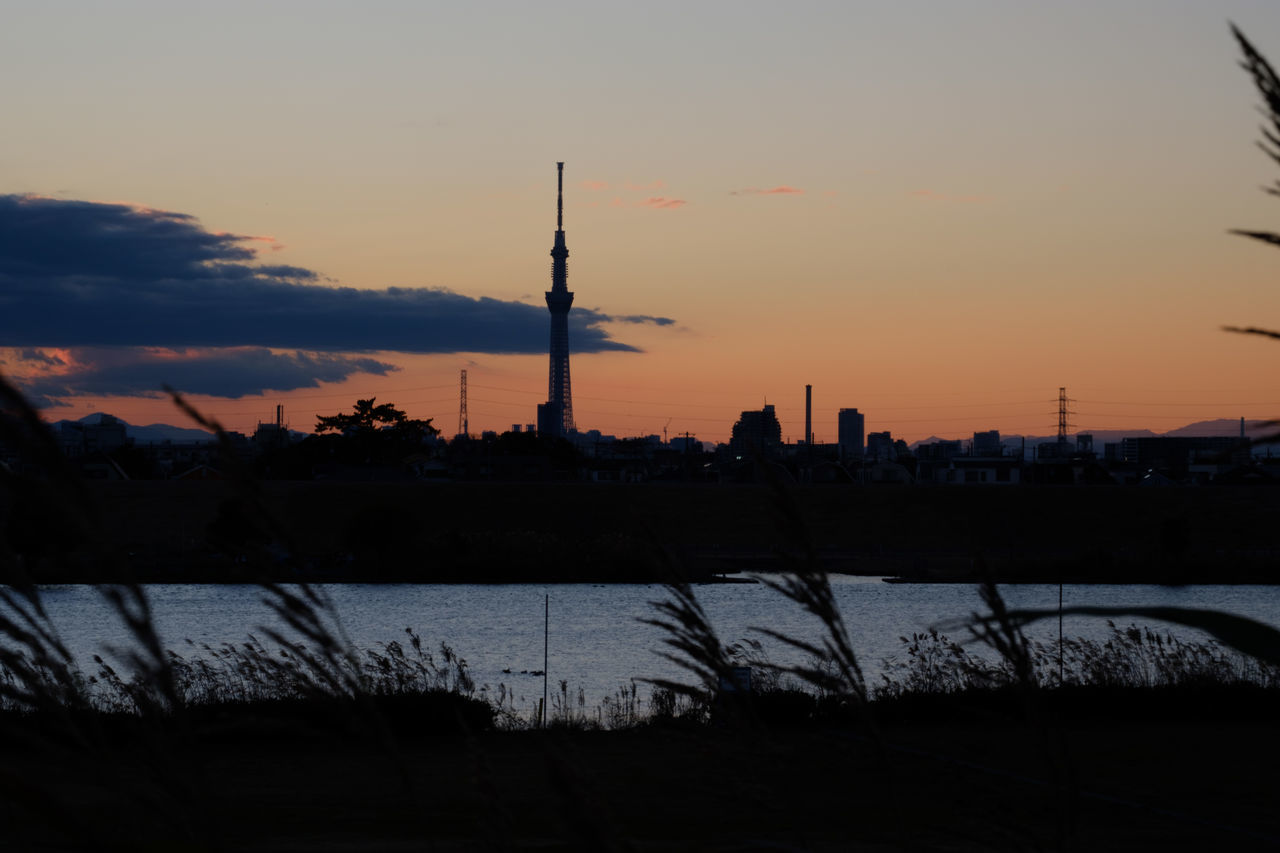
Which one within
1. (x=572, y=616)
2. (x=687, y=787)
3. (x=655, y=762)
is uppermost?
(x=687, y=787)

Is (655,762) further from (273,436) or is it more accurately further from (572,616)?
(273,436)

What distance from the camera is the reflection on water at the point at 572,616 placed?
3131 cm

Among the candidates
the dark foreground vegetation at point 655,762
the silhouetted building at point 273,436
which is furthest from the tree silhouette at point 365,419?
the dark foreground vegetation at point 655,762

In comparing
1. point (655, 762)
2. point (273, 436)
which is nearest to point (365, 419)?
point (273, 436)

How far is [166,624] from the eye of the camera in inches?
1587

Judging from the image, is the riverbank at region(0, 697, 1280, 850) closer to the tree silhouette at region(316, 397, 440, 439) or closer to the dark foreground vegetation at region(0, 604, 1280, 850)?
the dark foreground vegetation at region(0, 604, 1280, 850)

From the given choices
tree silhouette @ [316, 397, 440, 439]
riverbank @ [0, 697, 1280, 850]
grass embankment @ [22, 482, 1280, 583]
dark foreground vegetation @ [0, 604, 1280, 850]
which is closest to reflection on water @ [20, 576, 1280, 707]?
grass embankment @ [22, 482, 1280, 583]

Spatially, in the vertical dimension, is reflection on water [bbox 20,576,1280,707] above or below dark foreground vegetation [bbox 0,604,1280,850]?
below

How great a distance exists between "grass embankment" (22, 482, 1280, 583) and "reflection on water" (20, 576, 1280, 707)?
2.29 m

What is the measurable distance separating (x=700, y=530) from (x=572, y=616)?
118 feet

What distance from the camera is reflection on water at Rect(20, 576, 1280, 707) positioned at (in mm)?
31312

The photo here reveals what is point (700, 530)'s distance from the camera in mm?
77688

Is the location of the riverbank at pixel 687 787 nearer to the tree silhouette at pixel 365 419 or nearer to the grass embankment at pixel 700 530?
the grass embankment at pixel 700 530

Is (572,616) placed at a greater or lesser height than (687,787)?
lesser
